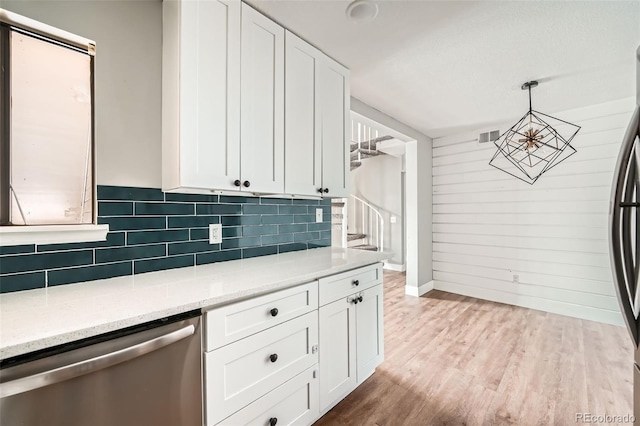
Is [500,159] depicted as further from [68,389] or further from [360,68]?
[68,389]

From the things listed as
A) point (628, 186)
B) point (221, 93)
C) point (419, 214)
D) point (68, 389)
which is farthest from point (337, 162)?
point (419, 214)

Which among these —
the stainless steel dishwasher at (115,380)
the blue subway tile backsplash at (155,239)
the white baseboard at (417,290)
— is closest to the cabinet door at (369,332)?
the blue subway tile backsplash at (155,239)

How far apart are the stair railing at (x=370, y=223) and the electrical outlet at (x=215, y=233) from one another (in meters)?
4.81

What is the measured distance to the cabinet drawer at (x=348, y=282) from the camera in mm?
1613

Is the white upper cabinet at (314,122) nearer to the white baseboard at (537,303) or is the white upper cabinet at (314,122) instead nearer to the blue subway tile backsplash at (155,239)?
the blue subway tile backsplash at (155,239)

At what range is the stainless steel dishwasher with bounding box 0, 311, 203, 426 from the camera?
0.73m

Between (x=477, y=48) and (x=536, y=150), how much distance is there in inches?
85.4

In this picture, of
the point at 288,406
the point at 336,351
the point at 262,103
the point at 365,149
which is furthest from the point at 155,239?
the point at 365,149

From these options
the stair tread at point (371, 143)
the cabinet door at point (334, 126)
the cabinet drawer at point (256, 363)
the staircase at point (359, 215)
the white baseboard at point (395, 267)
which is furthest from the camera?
the white baseboard at point (395, 267)

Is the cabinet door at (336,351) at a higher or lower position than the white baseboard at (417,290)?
higher

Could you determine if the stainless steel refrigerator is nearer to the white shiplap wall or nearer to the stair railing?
the white shiplap wall

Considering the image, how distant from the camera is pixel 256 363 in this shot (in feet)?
4.17

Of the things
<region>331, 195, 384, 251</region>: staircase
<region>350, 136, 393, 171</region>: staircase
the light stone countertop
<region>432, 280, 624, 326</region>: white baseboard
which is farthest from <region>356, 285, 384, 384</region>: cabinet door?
<region>350, 136, 393, 171</region>: staircase

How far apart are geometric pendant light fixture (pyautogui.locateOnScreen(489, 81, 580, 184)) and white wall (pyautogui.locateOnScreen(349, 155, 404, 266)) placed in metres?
2.27
